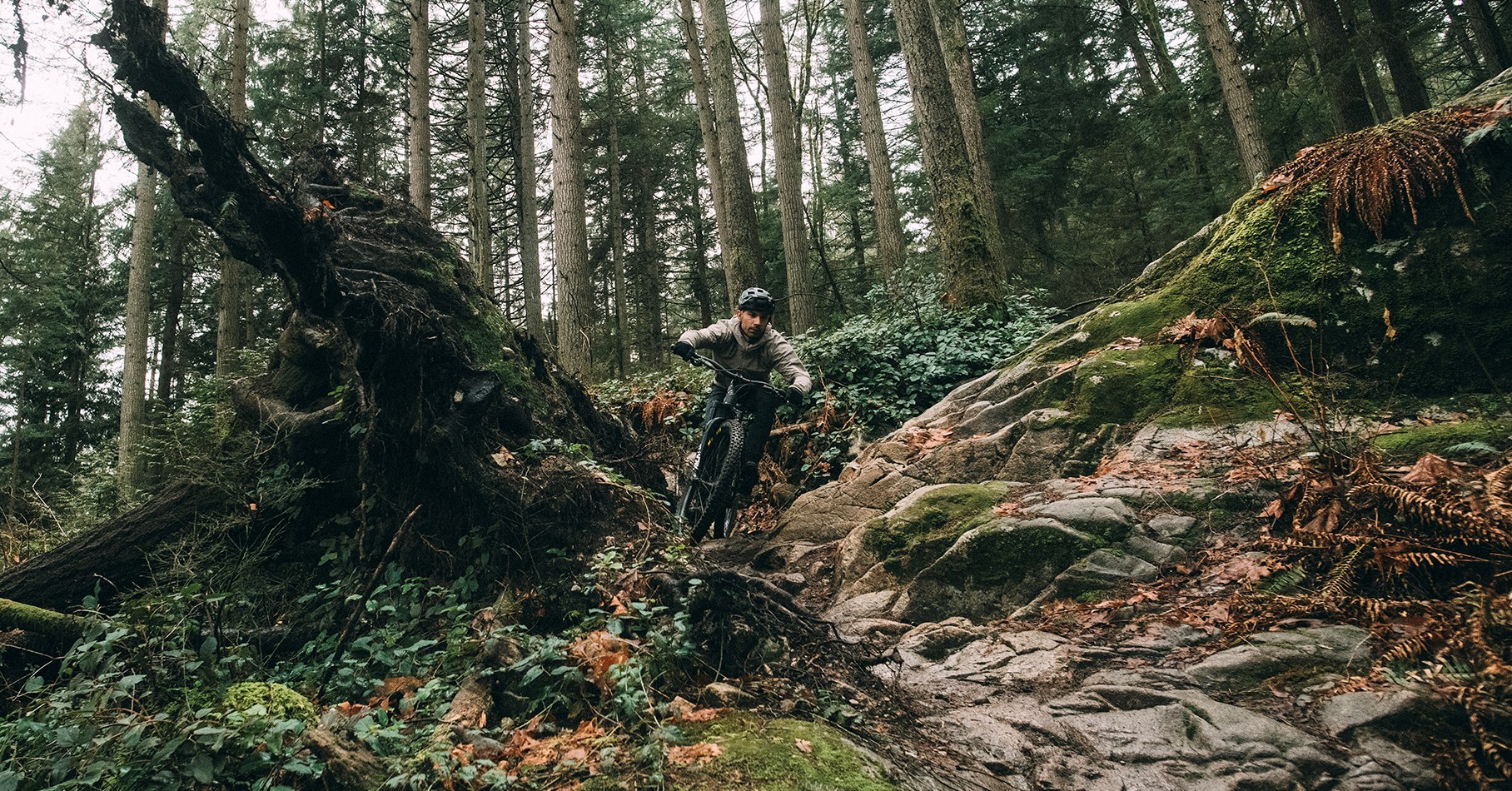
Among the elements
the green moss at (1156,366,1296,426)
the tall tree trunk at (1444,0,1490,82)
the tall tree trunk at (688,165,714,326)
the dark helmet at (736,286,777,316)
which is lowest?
the green moss at (1156,366,1296,426)

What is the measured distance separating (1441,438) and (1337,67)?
9.71 metres

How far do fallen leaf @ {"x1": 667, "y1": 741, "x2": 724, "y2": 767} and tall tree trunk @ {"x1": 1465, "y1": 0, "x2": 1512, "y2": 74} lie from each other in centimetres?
1073

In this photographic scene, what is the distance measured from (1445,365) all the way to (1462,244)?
0.82m

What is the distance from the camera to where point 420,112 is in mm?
12148

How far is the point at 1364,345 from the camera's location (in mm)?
4887

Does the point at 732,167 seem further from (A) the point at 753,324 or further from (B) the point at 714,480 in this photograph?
(B) the point at 714,480

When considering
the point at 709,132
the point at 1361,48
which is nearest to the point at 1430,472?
the point at 1361,48

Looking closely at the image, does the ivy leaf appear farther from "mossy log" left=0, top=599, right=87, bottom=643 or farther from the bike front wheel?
the bike front wheel

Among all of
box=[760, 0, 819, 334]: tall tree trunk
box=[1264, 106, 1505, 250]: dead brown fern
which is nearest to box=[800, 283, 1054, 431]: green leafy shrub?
box=[760, 0, 819, 334]: tall tree trunk

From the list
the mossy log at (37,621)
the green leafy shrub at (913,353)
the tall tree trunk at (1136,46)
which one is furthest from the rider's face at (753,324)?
the tall tree trunk at (1136,46)

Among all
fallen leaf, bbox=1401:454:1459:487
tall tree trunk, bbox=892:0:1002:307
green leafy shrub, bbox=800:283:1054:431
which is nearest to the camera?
fallen leaf, bbox=1401:454:1459:487

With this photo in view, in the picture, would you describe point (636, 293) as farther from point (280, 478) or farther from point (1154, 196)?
point (280, 478)

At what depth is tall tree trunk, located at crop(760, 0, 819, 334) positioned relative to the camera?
1325 centimetres

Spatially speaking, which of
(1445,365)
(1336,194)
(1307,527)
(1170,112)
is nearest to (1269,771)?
(1307,527)
